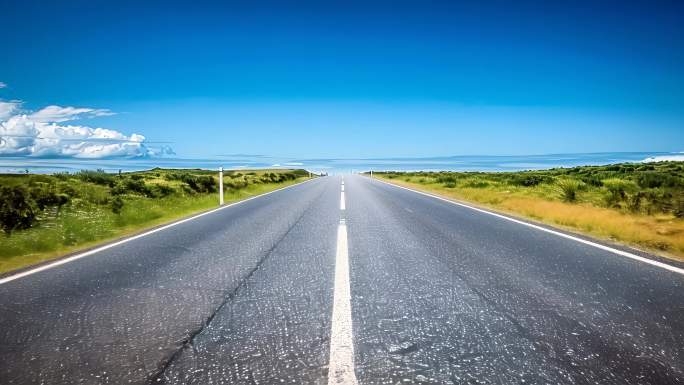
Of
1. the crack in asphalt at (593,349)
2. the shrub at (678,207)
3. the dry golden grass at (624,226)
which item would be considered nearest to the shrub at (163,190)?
the dry golden grass at (624,226)

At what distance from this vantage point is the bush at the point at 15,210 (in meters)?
8.52

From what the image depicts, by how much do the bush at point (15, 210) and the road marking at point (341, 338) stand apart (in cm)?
781

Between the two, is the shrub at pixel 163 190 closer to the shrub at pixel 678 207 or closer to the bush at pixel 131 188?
the bush at pixel 131 188

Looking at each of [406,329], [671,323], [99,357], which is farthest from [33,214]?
[671,323]

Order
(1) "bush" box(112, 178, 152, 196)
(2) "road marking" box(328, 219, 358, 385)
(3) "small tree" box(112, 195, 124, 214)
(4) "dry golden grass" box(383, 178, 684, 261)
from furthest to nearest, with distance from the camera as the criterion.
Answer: (1) "bush" box(112, 178, 152, 196), (3) "small tree" box(112, 195, 124, 214), (4) "dry golden grass" box(383, 178, 684, 261), (2) "road marking" box(328, 219, 358, 385)

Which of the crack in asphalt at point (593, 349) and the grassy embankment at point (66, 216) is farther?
the grassy embankment at point (66, 216)

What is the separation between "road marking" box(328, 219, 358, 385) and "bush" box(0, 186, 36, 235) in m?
7.81

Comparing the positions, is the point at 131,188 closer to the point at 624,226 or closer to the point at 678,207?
the point at 624,226

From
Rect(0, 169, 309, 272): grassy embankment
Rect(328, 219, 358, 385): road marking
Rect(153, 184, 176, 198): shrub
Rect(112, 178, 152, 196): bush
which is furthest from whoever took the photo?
Rect(153, 184, 176, 198): shrub

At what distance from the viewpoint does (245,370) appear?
240 centimetres

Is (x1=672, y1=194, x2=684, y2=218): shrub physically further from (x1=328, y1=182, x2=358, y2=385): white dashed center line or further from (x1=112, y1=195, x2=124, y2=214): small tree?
(x1=112, y1=195, x2=124, y2=214): small tree

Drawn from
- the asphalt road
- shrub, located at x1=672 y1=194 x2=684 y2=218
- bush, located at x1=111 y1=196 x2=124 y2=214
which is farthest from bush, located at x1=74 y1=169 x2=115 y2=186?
shrub, located at x1=672 y1=194 x2=684 y2=218

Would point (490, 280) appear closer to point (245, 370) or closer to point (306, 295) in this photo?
point (306, 295)

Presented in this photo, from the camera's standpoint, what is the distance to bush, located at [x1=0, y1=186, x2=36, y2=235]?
28.0 ft
